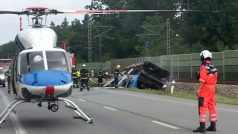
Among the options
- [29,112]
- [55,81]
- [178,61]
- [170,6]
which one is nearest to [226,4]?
[170,6]

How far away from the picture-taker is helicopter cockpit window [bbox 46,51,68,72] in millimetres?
16141

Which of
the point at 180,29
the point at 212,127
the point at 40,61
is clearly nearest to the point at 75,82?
the point at 40,61

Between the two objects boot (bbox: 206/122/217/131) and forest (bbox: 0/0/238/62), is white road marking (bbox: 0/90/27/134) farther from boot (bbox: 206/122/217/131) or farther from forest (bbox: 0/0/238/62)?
forest (bbox: 0/0/238/62)

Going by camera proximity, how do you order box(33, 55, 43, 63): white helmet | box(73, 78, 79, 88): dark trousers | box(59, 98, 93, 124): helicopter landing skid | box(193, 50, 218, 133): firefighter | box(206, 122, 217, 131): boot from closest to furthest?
1. box(193, 50, 218, 133): firefighter
2. box(206, 122, 217, 131): boot
3. box(33, 55, 43, 63): white helmet
4. box(59, 98, 93, 124): helicopter landing skid
5. box(73, 78, 79, 88): dark trousers

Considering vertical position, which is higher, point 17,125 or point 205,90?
point 205,90

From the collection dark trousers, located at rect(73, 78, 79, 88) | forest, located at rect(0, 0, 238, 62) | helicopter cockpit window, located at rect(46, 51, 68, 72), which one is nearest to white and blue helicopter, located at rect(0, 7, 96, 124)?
helicopter cockpit window, located at rect(46, 51, 68, 72)

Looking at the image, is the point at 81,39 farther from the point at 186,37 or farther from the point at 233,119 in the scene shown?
the point at 233,119

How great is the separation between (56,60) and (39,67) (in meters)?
0.58

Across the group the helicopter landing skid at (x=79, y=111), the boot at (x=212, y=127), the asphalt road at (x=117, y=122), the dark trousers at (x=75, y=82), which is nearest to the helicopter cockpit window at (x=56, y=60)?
the helicopter landing skid at (x=79, y=111)

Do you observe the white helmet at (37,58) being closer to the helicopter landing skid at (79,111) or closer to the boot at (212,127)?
the helicopter landing skid at (79,111)

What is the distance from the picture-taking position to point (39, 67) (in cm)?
1602

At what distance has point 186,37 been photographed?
297ft

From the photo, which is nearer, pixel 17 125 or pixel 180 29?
pixel 17 125

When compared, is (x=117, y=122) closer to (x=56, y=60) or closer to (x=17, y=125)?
(x=56, y=60)
